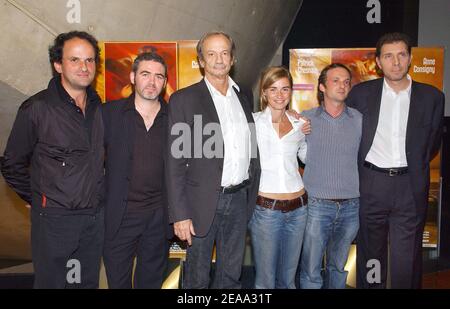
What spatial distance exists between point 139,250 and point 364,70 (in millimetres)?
3099

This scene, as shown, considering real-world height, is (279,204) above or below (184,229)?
above

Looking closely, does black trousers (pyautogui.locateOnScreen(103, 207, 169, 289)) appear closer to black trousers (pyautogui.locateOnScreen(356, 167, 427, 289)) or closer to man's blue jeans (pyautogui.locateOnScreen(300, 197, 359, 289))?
man's blue jeans (pyautogui.locateOnScreen(300, 197, 359, 289))

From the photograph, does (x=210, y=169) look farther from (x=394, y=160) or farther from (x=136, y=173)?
(x=394, y=160)

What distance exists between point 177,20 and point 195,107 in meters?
1.83

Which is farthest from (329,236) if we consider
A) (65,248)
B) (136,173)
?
(65,248)

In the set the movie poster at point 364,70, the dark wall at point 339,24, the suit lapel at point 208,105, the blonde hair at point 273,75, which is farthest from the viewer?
the dark wall at point 339,24

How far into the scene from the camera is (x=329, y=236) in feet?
10.2

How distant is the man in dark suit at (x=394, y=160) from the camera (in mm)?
3145

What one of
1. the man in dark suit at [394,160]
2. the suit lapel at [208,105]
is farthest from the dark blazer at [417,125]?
the suit lapel at [208,105]

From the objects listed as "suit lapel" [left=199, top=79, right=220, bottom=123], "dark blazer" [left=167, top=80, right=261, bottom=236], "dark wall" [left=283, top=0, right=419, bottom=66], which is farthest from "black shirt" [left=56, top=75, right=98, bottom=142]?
"dark wall" [left=283, top=0, right=419, bottom=66]

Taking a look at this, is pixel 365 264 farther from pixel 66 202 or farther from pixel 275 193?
pixel 66 202

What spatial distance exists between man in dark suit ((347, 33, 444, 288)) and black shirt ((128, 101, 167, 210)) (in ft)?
5.01

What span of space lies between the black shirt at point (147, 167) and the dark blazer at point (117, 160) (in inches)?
1.5

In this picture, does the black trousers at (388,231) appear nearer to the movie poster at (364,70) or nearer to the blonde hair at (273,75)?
the blonde hair at (273,75)
